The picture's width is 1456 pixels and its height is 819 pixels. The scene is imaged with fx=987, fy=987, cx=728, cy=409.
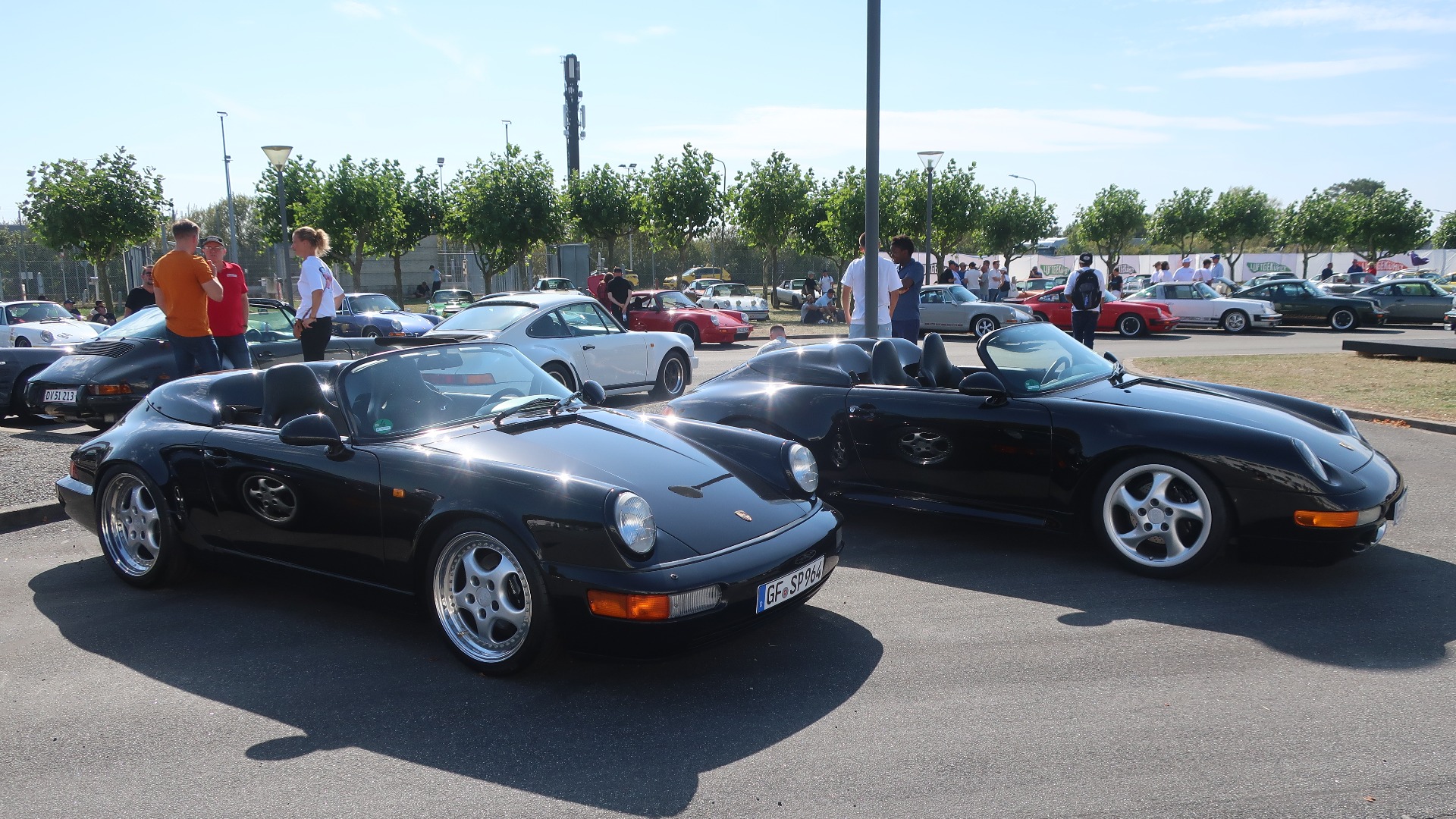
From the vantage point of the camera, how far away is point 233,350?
853 centimetres

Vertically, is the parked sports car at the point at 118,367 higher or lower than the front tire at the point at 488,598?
higher

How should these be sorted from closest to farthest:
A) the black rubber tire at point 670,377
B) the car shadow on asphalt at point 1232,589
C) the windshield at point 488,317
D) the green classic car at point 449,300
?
the car shadow on asphalt at point 1232,589 → the windshield at point 488,317 → the black rubber tire at point 670,377 → the green classic car at point 449,300

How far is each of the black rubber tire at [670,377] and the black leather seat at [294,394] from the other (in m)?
8.03

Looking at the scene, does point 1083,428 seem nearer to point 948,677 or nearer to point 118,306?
point 948,677

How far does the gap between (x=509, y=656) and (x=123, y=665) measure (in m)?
1.64

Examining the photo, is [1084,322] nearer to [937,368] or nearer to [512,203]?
[937,368]

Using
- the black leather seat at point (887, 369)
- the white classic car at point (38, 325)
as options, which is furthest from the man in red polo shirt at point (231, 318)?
the white classic car at point (38, 325)

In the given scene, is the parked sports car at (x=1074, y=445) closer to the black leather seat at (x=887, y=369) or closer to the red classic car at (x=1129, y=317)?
the black leather seat at (x=887, y=369)

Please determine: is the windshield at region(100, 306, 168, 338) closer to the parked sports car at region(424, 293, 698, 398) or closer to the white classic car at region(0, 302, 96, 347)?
the parked sports car at region(424, 293, 698, 398)

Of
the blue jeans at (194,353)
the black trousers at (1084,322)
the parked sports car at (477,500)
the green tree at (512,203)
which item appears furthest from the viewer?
the green tree at (512,203)

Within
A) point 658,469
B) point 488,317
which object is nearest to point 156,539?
point 658,469

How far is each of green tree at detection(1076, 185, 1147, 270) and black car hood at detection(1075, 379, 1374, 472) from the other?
44098mm

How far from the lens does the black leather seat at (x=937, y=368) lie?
224 inches

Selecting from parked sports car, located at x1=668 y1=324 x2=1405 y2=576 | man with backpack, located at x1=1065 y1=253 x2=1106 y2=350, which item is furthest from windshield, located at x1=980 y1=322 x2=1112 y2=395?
man with backpack, located at x1=1065 y1=253 x2=1106 y2=350
